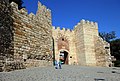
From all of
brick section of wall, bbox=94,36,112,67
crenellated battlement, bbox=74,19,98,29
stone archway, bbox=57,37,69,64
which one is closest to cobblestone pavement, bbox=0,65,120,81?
brick section of wall, bbox=94,36,112,67

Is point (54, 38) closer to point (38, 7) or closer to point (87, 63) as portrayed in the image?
point (87, 63)

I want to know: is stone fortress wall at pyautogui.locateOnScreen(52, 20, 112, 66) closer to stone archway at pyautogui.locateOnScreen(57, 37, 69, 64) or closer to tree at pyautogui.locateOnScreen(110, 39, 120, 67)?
stone archway at pyautogui.locateOnScreen(57, 37, 69, 64)

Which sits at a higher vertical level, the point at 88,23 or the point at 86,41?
the point at 88,23

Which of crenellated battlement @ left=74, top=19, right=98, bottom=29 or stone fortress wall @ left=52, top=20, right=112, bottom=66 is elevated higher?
crenellated battlement @ left=74, top=19, right=98, bottom=29

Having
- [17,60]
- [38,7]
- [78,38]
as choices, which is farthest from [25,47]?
[78,38]

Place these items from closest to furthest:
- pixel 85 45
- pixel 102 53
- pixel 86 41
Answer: pixel 102 53, pixel 85 45, pixel 86 41

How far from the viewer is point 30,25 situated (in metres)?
11.0

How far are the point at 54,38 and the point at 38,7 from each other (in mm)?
8510

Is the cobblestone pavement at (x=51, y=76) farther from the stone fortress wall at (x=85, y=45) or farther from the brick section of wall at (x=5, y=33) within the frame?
the stone fortress wall at (x=85, y=45)

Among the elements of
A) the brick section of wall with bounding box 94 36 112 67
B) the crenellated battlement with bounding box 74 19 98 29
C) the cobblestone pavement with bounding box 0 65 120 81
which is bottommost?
the cobblestone pavement with bounding box 0 65 120 81

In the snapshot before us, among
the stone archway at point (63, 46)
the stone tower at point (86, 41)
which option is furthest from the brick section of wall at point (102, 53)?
the stone archway at point (63, 46)

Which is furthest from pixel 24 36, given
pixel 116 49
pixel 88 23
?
pixel 116 49

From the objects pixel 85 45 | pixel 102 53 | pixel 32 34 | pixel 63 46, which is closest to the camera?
pixel 32 34

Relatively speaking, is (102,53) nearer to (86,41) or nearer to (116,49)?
(86,41)
